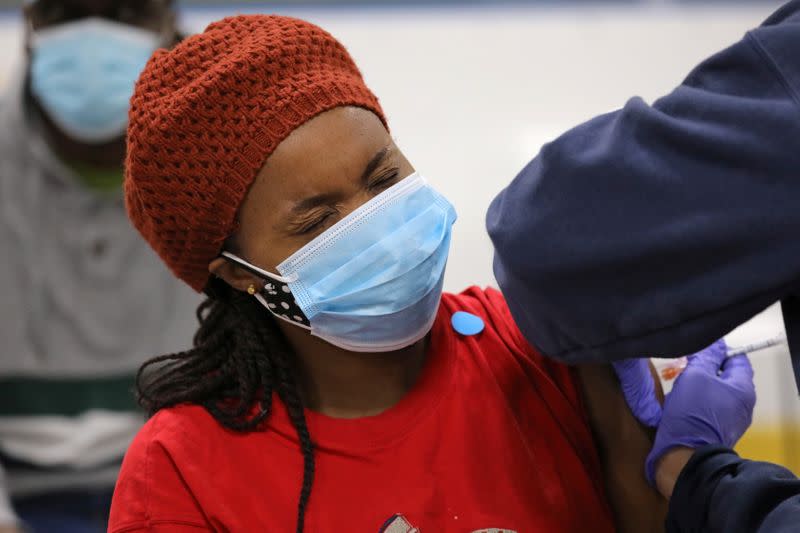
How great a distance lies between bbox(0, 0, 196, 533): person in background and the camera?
2.40m

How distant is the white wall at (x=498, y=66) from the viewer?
3068 mm

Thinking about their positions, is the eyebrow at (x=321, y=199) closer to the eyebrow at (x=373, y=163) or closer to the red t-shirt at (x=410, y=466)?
the eyebrow at (x=373, y=163)

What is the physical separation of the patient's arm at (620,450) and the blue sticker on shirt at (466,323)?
0.17 meters

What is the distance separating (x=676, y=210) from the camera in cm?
90

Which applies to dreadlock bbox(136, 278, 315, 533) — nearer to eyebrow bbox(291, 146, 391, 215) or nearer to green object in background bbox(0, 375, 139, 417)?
eyebrow bbox(291, 146, 391, 215)

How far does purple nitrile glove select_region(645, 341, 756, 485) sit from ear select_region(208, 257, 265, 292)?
607 mm

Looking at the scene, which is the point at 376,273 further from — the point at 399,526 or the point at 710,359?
the point at 710,359

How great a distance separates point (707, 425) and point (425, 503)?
15.5 inches

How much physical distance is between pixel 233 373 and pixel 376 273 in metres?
0.29

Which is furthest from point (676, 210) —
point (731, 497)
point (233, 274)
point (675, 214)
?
point (233, 274)

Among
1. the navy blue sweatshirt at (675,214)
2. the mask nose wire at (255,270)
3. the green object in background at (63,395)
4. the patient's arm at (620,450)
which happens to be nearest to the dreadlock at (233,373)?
the mask nose wire at (255,270)

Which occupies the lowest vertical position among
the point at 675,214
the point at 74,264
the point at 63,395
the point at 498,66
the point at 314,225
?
the point at 63,395

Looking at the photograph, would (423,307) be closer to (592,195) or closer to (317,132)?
(317,132)

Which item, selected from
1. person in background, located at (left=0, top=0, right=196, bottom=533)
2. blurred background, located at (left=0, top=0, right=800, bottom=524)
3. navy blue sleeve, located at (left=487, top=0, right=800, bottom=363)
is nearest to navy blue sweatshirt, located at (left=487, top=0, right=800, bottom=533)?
navy blue sleeve, located at (left=487, top=0, right=800, bottom=363)
